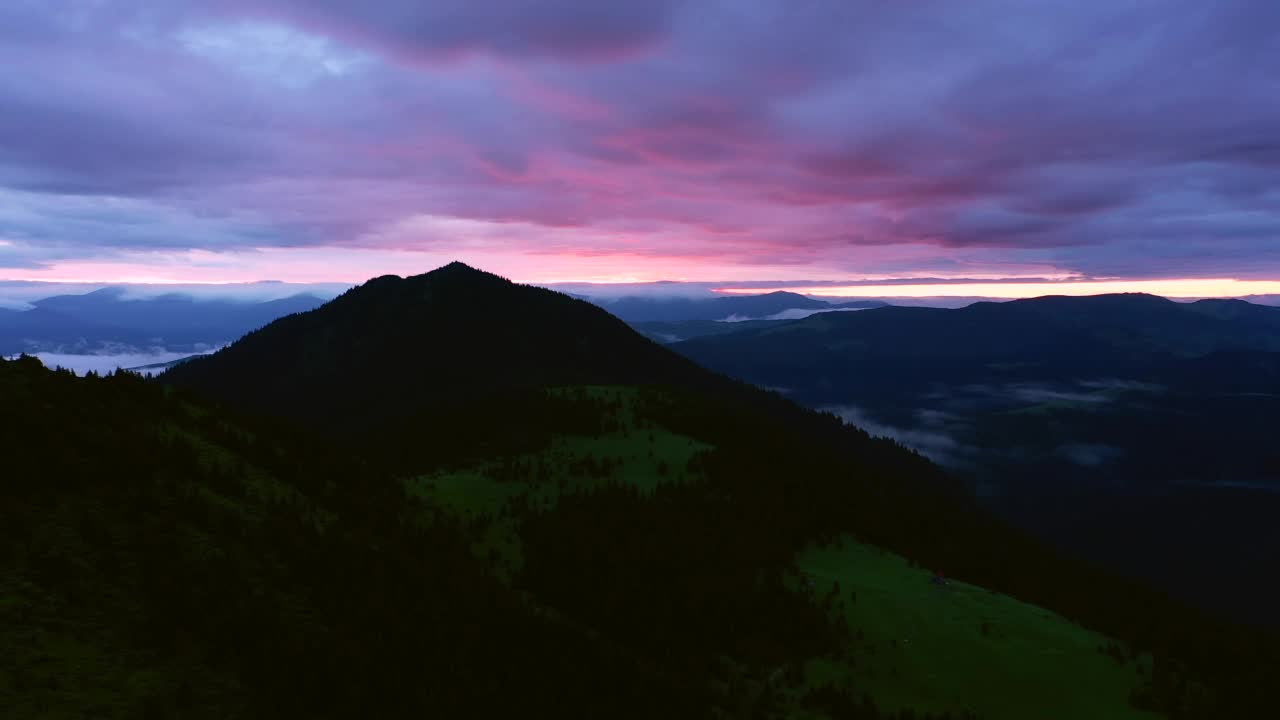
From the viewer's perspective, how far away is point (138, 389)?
21500 mm

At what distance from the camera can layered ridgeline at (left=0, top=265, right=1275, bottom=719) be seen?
11.1 meters

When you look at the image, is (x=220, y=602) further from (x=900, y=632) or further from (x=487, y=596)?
(x=900, y=632)

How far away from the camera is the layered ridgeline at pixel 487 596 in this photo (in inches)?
439

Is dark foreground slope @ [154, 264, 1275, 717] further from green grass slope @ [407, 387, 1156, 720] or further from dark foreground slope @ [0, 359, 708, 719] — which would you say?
dark foreground slope @ [0, 359, 708, 719]

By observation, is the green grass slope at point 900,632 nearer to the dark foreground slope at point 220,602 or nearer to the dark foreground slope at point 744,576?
the dark foreground slope at point 744,576

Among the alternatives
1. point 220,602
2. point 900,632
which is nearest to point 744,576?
point 900,632

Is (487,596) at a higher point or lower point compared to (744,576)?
higher

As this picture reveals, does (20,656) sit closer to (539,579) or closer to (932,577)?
(539,579)

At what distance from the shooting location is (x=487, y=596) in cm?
1852

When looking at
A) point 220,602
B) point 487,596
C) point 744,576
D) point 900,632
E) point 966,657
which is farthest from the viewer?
point 744,576

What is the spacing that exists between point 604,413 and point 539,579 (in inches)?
1287

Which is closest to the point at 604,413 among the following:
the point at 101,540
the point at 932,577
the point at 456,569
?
the point at 932,577

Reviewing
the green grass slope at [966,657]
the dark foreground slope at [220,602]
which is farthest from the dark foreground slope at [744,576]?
the dark foreground slope at [220,602]

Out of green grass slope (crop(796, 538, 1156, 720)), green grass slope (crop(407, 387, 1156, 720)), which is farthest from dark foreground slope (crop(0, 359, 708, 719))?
green grass slope (crop(796, 538, 1156, 720))
